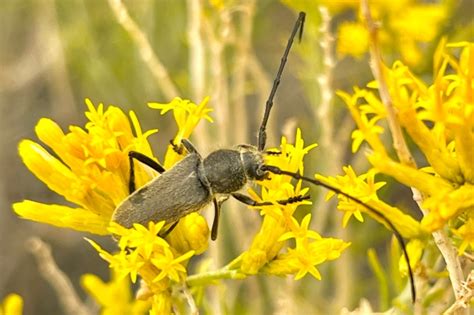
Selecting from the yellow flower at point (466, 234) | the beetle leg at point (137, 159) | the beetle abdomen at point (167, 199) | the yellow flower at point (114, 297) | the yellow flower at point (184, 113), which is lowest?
the yellow flower at point (114, 297)

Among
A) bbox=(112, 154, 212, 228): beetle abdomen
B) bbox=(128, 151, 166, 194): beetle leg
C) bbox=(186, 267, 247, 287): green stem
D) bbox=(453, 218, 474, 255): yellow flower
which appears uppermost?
bbox=(128, 151, 166, 194): beetle leg

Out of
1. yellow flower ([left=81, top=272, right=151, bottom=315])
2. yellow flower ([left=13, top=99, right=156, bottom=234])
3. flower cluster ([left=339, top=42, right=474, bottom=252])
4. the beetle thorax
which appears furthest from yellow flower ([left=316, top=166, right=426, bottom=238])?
yellow flower ([left=81, top=272, right=151, bottom=315])

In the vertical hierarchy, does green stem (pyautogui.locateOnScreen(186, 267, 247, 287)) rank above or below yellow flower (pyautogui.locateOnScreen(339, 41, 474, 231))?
below

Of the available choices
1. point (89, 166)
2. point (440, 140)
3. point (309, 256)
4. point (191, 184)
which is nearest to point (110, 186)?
point (89, 166)

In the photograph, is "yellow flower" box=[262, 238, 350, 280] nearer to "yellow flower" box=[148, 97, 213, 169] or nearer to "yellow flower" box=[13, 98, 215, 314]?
"yellow flower" box=[13, 98, 215, 314]

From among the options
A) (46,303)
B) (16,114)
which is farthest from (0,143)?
(46,303)

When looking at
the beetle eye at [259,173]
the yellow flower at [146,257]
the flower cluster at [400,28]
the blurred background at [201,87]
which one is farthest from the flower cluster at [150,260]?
the flower cluster at [400,28]

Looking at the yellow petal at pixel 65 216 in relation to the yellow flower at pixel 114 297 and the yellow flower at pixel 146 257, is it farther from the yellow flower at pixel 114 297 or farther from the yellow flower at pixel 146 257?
the yellow flower at pixel 114 297
